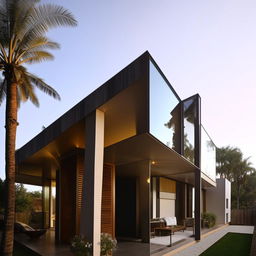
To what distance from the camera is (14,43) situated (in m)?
10.7

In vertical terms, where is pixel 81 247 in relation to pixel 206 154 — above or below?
below

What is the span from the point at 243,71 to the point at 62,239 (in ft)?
Answer: 48.0

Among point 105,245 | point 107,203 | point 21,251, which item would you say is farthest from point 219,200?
point 105,245

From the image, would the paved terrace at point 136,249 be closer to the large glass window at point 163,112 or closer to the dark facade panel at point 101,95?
the large glass window at point 163,112

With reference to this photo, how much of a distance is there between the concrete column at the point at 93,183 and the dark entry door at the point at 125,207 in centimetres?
922

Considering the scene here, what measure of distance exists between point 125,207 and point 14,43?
1142cm

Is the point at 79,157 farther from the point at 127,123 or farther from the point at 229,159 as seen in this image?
the point at 229,159

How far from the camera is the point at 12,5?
10125mm

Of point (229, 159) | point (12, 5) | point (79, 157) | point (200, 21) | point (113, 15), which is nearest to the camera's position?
point (12, 5)

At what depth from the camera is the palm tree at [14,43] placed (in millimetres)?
10078

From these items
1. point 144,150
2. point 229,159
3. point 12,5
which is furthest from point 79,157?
point 229,159

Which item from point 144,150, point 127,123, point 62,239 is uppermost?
point 127,123

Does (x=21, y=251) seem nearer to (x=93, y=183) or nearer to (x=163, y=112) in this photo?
(x=93, y=183)

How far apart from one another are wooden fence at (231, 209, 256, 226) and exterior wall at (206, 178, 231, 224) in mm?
3061
